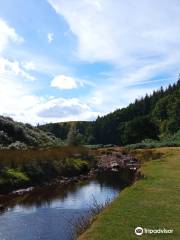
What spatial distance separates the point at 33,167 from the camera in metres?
46.5

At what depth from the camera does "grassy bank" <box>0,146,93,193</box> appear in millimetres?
41625

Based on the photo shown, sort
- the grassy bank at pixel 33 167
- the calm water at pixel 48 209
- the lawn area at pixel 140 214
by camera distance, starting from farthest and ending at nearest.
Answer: the grassy bank at pixel 33 167 < the calm water at pixel 48 209 < the lawn area at pixel 140 214

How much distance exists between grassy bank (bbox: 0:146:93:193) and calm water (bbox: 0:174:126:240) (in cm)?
229

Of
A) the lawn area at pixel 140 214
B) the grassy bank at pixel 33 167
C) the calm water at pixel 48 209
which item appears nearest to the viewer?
the lawn area at pixel 140 214

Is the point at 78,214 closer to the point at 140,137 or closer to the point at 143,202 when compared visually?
the point at 143,202

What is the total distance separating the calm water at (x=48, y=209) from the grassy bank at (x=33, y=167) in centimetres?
229

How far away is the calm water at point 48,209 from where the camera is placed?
24812 millimetres

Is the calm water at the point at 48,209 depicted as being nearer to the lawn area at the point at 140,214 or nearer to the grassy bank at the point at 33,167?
the grassy bank at the point at 33,167

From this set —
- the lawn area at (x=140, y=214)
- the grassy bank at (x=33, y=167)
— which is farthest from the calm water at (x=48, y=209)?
the lawn area at (x=140, y=214)

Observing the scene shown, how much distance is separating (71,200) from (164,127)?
460 ft

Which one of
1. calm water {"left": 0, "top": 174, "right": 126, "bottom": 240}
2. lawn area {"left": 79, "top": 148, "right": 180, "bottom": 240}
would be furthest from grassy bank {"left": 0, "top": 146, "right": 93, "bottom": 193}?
A: lawn area {"left": 79, "top": 148, "right": 180, "bottom": 240}

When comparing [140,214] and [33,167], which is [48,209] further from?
Result: [33,167]

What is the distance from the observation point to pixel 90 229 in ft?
67.5

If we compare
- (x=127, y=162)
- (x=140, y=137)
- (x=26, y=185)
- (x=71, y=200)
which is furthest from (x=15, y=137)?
(x=140, y=137)
